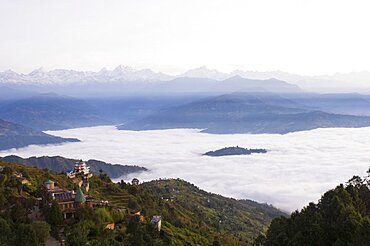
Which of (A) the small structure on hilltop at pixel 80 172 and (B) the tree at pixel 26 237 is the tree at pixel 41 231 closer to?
(B) the tree at pixel 26 237

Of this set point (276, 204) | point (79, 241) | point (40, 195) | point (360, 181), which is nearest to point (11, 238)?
point (79, 241)

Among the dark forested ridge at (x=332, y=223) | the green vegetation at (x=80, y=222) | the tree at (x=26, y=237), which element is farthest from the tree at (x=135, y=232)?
the dark forested ridge at (x=332, y=223)

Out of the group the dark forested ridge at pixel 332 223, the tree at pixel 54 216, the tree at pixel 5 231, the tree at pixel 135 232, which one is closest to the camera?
the tree at pixel 5 231

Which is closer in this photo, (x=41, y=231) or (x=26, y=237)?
(x=26, y=237)

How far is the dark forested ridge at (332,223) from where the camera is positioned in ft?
122

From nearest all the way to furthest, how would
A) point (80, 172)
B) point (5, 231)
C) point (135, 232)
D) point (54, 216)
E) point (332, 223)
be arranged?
point (5, 231)
point (332, 223)
point (54, 216)
point (135, 232)
point (80, 172)

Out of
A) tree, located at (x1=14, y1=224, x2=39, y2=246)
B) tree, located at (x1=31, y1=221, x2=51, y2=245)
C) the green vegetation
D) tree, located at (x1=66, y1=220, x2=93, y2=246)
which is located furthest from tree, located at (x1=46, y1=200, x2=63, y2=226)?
tree, located at (x1=14, y1=224, x2=39, y2=246)

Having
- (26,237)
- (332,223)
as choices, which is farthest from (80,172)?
(332,223)

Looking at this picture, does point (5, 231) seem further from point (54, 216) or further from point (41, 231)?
point (54, 216)

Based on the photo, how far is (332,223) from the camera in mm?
39688

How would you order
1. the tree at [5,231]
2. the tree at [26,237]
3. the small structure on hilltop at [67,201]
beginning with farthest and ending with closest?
the small structure on hilltop at [67,201], the tree at [5,231], the tree at [26,237]

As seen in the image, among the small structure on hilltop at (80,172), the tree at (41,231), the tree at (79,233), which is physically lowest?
the small structure on hilltop at (80,172)

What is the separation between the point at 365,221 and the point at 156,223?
23.8 m

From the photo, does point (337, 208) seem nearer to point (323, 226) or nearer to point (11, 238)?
point (323, 226)
